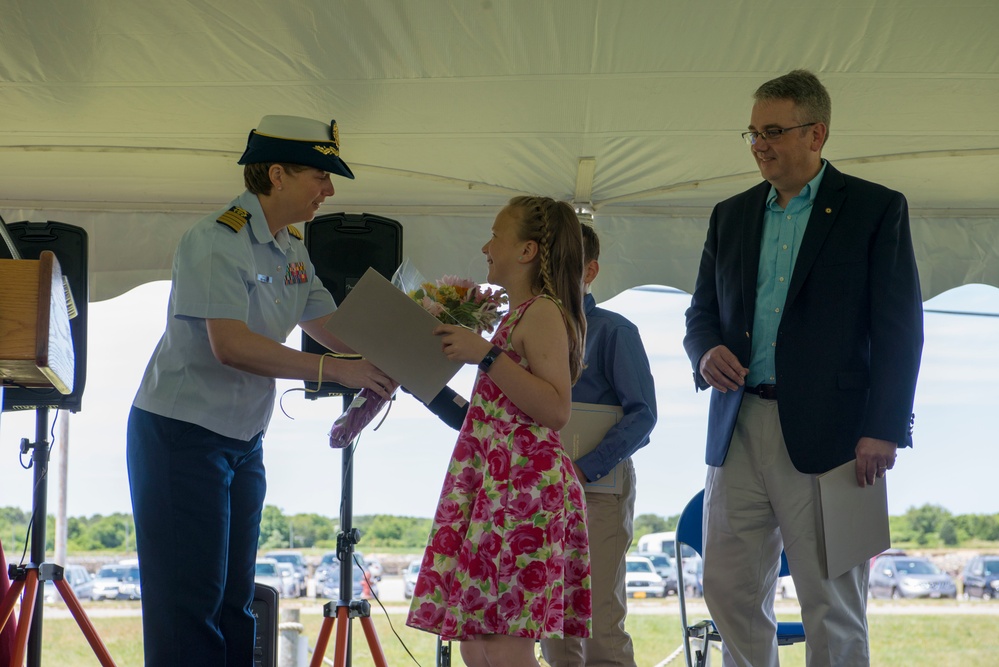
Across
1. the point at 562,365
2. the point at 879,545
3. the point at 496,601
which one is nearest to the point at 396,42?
the point at 562,365

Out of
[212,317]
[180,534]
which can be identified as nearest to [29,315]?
[212,317]

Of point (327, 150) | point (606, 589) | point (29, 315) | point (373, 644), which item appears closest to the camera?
point (29, 315)

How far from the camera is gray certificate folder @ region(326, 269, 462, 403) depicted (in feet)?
6.43

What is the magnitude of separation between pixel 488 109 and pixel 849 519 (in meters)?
2.06

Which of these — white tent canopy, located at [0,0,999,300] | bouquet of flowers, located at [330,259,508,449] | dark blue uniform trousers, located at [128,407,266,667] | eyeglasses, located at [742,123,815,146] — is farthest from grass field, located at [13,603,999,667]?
eyeglasses, located at [742,123,815,146]

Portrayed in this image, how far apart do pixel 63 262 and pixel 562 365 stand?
2.82m

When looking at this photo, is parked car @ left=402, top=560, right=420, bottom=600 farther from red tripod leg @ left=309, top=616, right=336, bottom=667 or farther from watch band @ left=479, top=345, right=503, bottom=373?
watch band @ left=479, top=345, right=503, bottom=373

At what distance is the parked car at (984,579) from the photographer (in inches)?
298

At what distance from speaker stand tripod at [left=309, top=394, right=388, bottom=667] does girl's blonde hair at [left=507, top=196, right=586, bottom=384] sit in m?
1.40

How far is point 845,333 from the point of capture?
213 cm

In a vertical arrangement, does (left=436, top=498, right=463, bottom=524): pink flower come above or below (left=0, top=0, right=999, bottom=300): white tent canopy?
below

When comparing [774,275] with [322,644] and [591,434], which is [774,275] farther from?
[322,644]

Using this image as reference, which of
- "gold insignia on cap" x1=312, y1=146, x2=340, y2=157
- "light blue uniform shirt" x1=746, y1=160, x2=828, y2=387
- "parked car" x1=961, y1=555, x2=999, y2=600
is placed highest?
"gold insignia on cap" x1=312, y1=146, x2=340, y2=157

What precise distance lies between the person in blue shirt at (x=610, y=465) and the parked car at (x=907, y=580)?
543cm
